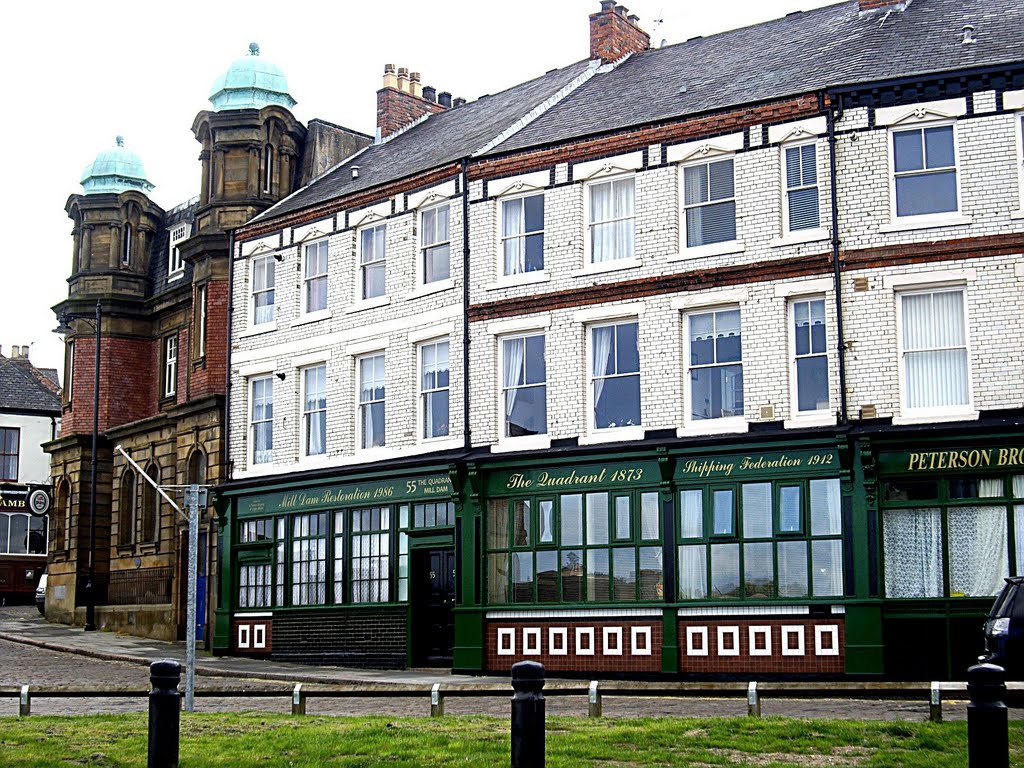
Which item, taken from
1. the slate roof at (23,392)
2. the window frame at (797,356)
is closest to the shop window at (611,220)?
the window frame at (797,356)

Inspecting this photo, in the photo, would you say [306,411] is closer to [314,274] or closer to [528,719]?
[314,274]

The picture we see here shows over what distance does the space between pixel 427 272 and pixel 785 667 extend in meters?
11.2

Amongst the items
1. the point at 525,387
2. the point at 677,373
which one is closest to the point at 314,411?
the point at 525,387

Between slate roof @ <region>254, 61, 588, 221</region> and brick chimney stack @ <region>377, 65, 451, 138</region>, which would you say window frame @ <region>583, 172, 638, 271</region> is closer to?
slate roof @ <region>254, 61, 588, 221</region>

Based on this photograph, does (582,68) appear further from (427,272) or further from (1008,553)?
(1008,553)

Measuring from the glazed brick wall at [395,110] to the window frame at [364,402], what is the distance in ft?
32.0

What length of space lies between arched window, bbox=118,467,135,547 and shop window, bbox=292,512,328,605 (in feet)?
33.4

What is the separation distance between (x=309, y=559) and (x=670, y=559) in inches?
369

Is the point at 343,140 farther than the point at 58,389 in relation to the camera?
No

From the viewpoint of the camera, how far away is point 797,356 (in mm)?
24703

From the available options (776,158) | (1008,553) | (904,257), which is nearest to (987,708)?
(1008,553)

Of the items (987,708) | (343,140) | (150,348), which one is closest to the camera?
(987,708)

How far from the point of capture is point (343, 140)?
38.7m

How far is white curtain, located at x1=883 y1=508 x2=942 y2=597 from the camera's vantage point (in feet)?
75.5
